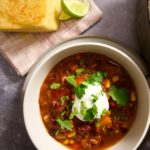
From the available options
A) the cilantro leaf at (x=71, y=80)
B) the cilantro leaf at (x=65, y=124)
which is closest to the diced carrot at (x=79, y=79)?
the cilantro leaf at (x=71, y=80)

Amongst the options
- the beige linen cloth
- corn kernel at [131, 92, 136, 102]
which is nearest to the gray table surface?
the beige linen cloth

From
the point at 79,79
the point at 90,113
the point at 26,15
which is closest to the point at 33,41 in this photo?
the point at 26,15

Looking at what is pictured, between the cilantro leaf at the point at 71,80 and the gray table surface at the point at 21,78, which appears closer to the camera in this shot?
the cilantro leaf at the point at 71,80

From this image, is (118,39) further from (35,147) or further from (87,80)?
(35,147)

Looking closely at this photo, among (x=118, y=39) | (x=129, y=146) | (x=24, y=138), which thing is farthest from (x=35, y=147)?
(x=118, y=39)

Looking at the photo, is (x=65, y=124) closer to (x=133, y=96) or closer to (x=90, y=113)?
(x=90, y=113)

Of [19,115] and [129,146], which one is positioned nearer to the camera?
[129,146]

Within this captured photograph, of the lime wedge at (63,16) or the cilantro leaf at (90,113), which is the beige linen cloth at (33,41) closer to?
the lime wedge at (63,16)
